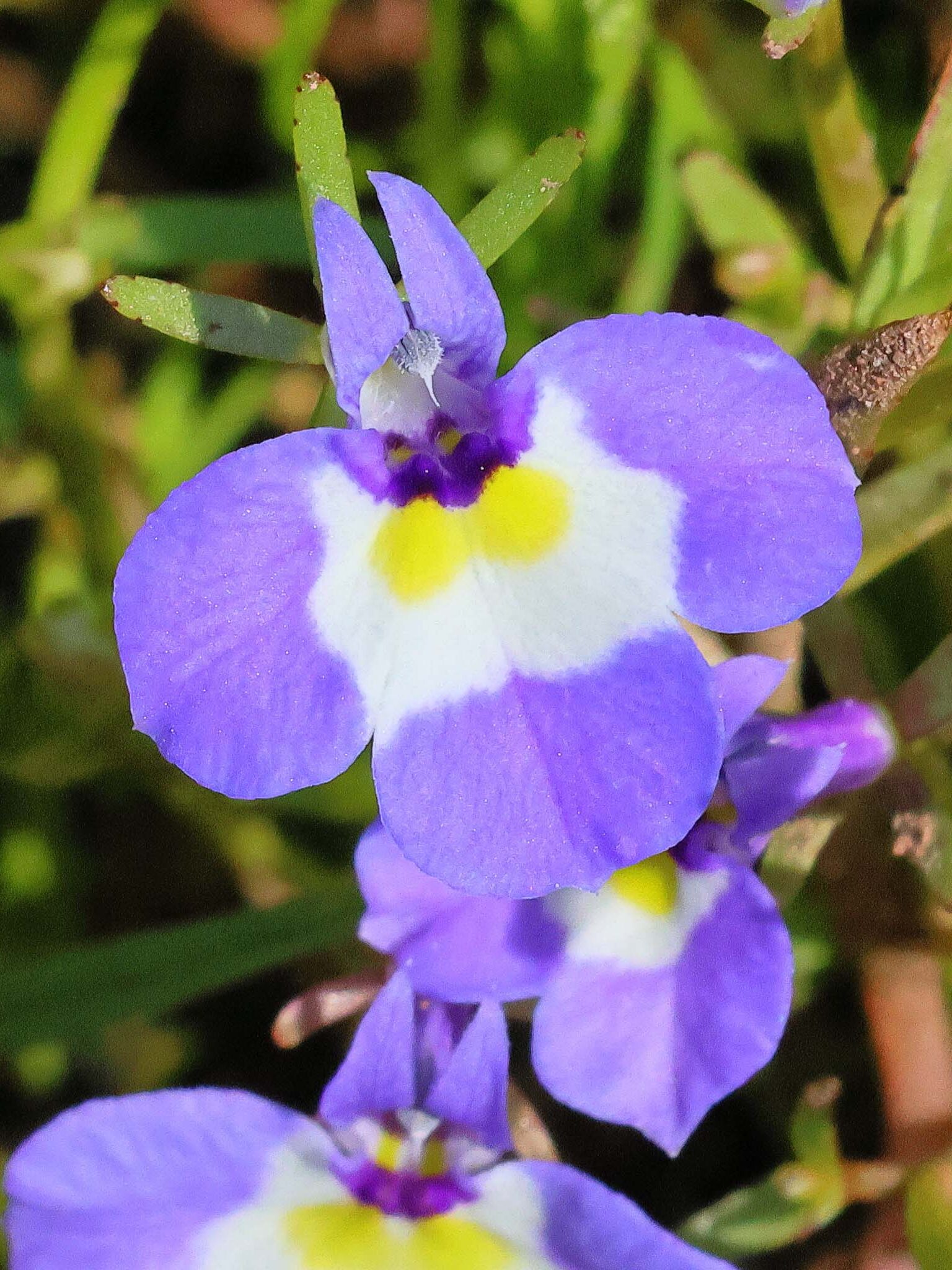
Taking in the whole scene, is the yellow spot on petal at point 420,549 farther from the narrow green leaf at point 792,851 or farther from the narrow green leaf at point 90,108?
the narrow green leaf at point 90,108

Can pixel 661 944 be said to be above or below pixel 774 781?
below

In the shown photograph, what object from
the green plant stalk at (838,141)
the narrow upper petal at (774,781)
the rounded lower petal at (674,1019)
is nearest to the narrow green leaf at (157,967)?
the rounded lower petal at (674,1019)

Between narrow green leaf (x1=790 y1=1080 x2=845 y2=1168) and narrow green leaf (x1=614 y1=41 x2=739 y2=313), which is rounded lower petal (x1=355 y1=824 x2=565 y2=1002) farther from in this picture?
narrow green leaf (x1=614 y1=41 x2=739 y2=313)

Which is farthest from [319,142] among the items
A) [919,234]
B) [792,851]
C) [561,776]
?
[792,851]

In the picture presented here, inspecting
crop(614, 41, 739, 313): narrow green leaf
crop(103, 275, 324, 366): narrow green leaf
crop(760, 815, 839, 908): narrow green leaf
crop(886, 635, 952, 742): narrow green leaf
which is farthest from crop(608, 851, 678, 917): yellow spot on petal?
crop(614, 41, 739, 313): narrow green leaf

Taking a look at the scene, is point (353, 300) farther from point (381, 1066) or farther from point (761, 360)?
point (381, 1066)

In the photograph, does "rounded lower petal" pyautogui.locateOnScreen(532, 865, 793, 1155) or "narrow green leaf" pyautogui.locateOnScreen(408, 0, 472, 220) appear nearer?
"rounded lower petal" pyautogui.locateOnScreen(532, 865, 793, 1155)
